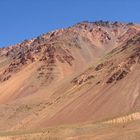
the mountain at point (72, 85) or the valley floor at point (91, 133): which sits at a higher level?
the mountain at point (72, 85)

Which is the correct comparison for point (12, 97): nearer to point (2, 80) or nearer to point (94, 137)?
point (2, 80)

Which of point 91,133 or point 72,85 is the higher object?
point 72,85

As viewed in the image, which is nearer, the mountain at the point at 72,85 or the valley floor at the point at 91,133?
the valley floor at the point at 91,133

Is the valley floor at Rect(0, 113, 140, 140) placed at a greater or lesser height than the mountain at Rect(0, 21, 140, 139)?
lesser

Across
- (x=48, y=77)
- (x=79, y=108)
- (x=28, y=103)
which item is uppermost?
(x=48, y=77)

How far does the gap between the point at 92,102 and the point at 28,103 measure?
24.5m

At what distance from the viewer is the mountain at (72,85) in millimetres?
97438

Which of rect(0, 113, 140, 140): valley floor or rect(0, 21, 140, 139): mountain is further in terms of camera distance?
rect(0, 21, 140, 139): mountain

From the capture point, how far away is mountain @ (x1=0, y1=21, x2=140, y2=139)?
320ft

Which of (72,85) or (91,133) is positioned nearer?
(91,133)

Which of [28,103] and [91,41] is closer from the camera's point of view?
[28,103]

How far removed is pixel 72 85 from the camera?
12681 centimetres

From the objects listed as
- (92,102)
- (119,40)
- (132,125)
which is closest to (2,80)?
(119,40)

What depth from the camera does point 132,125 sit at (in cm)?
6594
